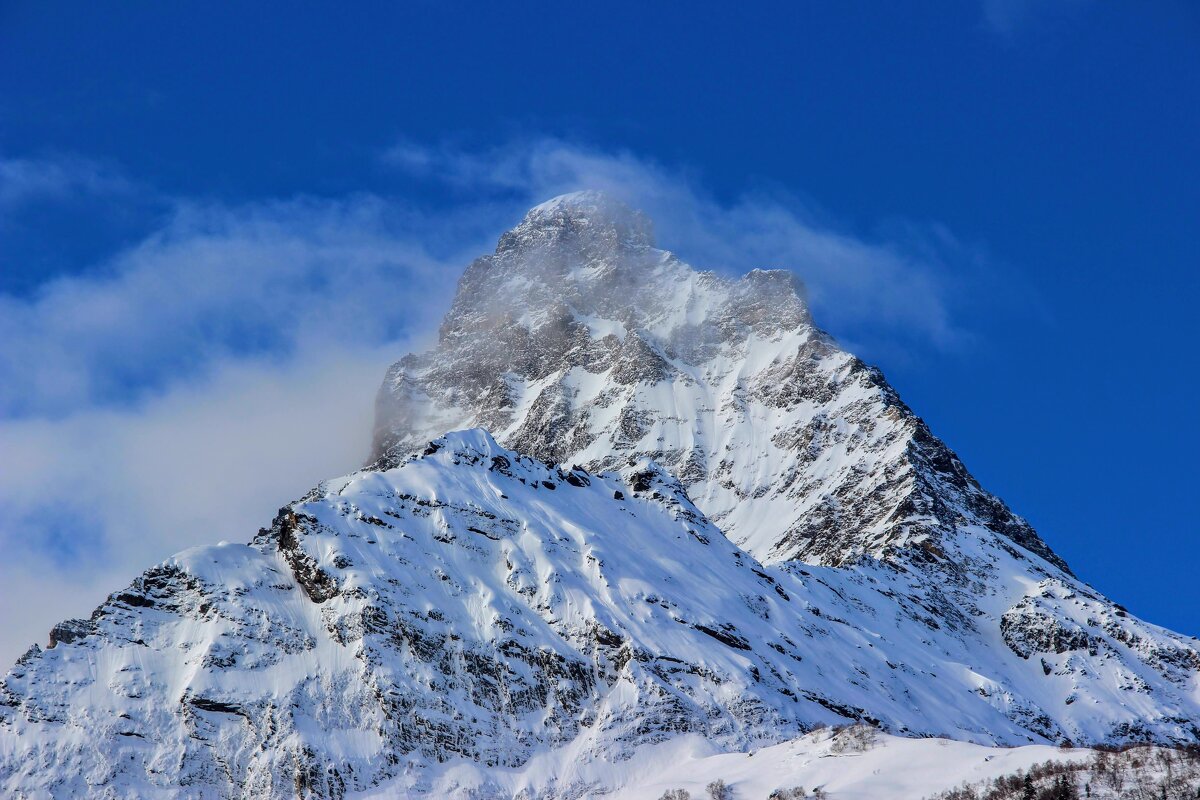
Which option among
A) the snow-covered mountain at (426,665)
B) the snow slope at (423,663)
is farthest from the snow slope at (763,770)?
the snow slope at (423,663)

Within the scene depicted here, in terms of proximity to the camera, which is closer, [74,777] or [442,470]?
[74,777]

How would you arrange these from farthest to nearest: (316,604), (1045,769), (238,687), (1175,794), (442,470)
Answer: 1. (442,470)
2. (316,604)
3. (238,687)
4. (1045,769)
5. (1175,794)

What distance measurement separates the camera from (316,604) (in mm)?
163375

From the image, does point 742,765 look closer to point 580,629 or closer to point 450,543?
point 580,629

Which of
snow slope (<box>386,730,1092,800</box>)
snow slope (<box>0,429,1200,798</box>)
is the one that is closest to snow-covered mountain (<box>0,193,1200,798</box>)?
snow slope (<box>0,429,1200,798</box>)

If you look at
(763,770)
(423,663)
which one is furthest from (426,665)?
(763,770)

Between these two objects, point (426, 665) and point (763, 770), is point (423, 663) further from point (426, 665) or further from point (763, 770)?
point (763, 770)

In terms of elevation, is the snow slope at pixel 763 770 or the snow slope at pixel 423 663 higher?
the snow slope at pixel 423 663

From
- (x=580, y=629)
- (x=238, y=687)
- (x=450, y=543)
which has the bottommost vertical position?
(x=238, y=687)

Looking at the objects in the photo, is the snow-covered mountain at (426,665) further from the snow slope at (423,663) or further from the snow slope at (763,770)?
the snow slope at (763,770)

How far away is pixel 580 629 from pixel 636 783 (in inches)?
873

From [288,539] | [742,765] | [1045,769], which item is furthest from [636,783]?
[288,539]

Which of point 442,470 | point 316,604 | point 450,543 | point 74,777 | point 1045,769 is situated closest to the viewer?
point 1045,769

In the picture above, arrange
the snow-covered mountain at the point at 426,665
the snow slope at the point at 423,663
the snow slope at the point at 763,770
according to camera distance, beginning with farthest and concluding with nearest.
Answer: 1. the snow slope at the point at 423,663
2. the snow-covered mountain at the point at 426,665
3. the snow slope at the point at 763,770
